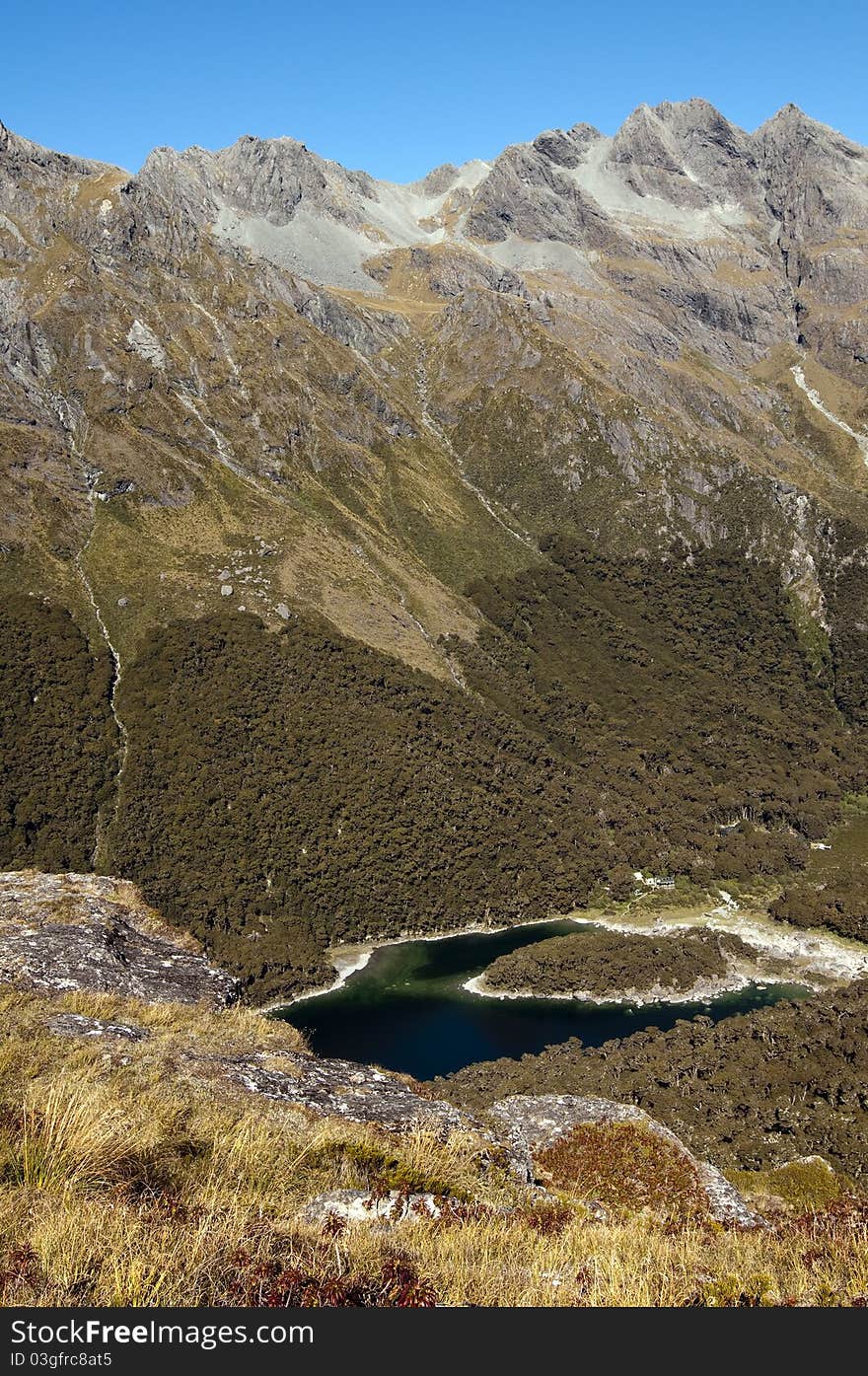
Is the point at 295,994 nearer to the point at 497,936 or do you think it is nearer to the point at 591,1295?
the point at 497,936

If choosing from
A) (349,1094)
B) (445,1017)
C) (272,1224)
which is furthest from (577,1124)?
(445,1017)

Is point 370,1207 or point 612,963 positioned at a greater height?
point 370,1207

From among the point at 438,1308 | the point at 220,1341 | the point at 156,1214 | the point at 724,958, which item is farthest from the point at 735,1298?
the point at 724,958

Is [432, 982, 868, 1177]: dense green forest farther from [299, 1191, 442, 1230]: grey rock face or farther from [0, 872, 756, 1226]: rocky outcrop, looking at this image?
[299, 1191, 442, 1230]: grey rock face

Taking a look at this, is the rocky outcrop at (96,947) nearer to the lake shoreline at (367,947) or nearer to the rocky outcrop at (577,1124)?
the rocky outcrop at (577,1124)

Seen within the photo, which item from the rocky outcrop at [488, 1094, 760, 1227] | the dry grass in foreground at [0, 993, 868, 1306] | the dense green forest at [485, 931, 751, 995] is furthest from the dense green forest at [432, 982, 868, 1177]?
the dry grass in foreground at [0, 993, 868, 1306]

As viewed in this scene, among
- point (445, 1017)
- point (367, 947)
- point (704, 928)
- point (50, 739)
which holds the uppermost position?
point (50, 739)

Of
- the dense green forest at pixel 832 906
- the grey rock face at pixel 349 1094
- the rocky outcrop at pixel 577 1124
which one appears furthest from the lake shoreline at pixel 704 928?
the grey rock face at pixel 349 1094

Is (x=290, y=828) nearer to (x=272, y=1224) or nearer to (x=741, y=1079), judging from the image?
(x=741, y=1079)
